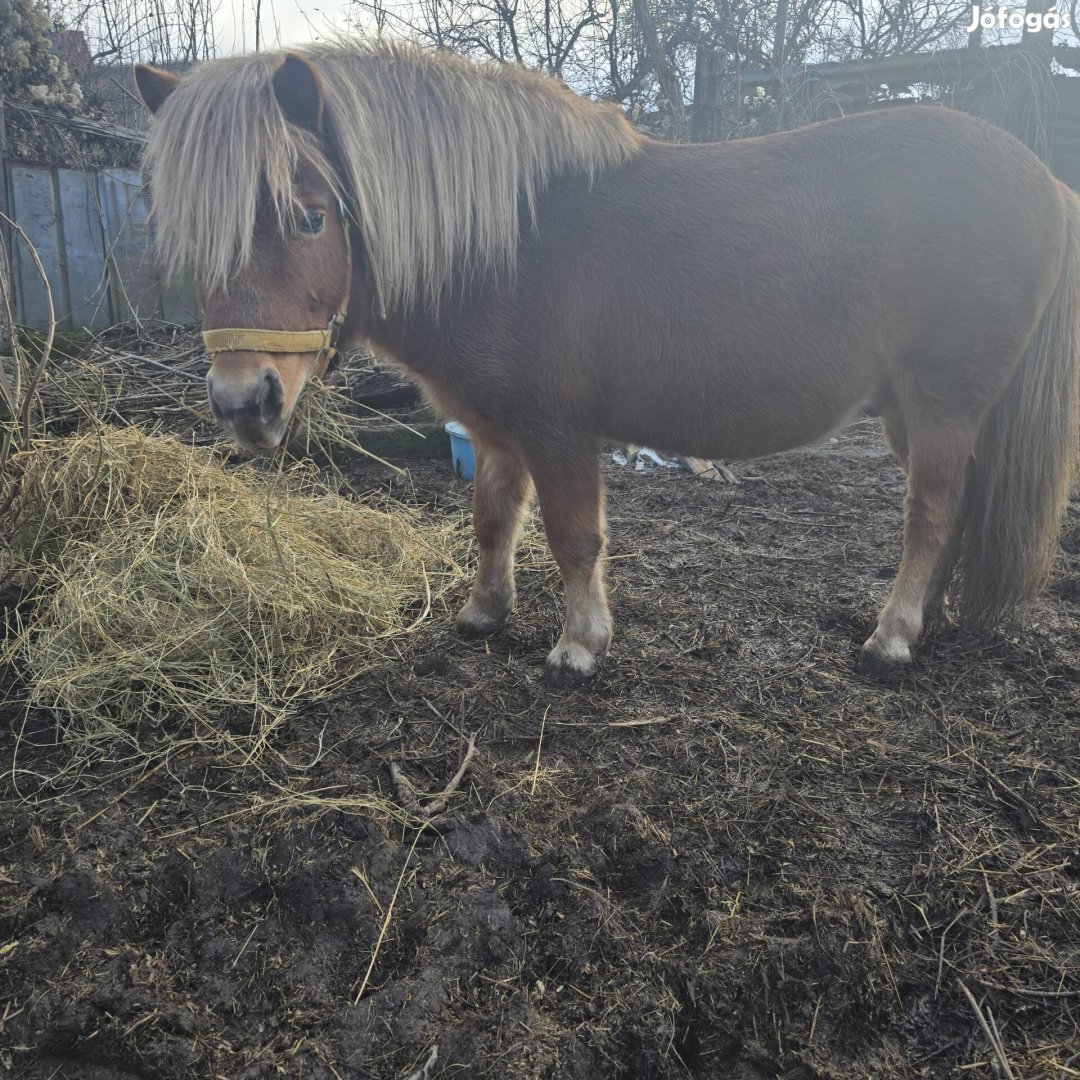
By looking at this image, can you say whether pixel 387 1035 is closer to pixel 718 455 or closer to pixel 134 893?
pixel 134 893

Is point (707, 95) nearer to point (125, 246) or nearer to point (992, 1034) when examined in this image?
point (125, 246)

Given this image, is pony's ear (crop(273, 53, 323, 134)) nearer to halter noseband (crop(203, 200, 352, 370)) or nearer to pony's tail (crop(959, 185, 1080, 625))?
halter noseband (crop(203, 200, 352, 370))

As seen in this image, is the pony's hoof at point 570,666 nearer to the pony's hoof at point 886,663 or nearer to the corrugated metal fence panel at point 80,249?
the pony's hoof at point 886,663

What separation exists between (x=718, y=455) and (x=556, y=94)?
122cm

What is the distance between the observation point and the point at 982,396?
2.41m

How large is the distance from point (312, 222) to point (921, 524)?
2.09m

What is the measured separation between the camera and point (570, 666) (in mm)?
2451

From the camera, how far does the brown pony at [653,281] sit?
1.97 m

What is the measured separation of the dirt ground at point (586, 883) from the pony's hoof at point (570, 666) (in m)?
0.08

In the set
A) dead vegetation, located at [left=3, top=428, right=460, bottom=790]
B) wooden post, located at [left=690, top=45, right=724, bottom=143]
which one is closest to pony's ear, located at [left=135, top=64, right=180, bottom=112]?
dead vegetation, located at [left=3, top=428, right=460, bottom=790]

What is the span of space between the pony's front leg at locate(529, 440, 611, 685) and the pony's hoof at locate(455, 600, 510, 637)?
1.18 ft

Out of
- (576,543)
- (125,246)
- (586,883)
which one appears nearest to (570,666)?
(576,543)

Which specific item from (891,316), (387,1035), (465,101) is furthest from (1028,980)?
(465,101)

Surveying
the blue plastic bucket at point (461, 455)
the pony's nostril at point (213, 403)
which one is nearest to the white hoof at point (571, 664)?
the pony's nostril at point (213, 403)
